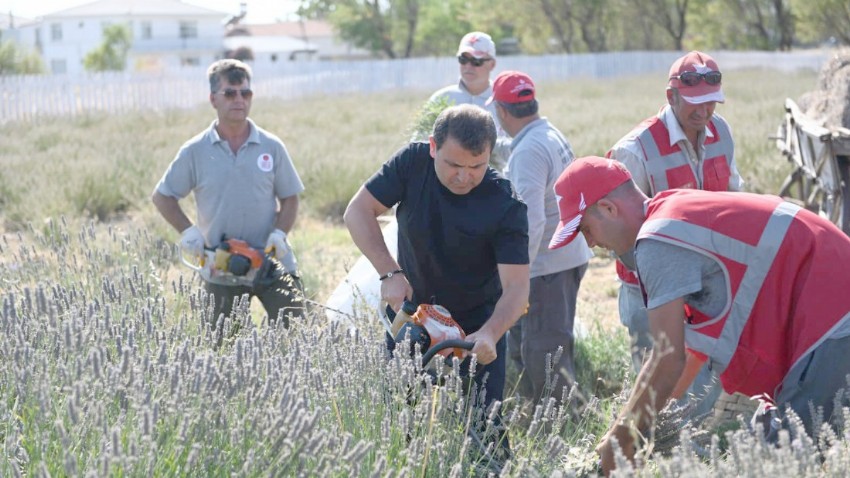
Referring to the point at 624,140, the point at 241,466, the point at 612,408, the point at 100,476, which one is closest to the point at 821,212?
the point at 624,140

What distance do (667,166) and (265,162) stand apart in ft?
6.96

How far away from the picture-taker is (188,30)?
78250 millimetres

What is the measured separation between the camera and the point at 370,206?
13.4 feet

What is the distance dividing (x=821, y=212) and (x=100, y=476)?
6313 mm

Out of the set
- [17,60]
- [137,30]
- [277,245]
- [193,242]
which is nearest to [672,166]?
[277,245]

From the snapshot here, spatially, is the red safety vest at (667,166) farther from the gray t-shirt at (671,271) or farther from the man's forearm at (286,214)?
the man's forearm at (286,214)

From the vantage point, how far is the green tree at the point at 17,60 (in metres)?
40.6

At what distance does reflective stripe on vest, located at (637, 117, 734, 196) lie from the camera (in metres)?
4.68

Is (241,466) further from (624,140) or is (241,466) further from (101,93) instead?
(101,93)

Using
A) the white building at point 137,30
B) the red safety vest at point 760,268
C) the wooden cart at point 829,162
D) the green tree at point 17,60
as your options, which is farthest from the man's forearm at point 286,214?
the white building at point 137,30

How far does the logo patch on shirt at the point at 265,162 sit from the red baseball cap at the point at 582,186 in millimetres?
2622

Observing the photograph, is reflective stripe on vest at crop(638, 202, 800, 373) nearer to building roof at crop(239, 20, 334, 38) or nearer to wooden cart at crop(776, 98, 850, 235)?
wooden cart at crop(776, 98, 850, 235)

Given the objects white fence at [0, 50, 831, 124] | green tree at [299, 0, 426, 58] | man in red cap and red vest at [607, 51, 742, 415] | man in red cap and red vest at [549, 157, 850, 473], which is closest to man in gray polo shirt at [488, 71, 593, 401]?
man in red cap and red vest at [607, 51, 742, 415]

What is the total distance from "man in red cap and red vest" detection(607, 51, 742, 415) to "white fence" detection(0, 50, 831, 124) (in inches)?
776
